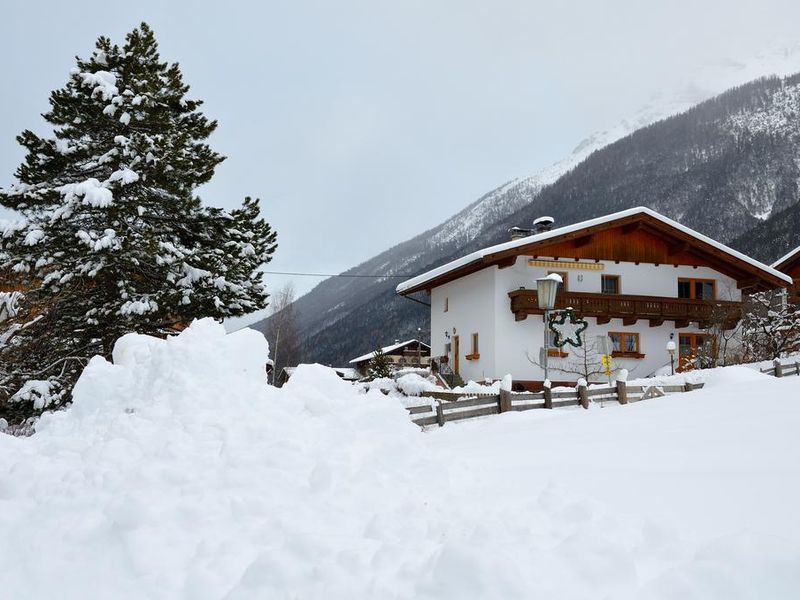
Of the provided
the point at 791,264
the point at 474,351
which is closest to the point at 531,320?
the point at 474,351

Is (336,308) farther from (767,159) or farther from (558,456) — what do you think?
(558,456)

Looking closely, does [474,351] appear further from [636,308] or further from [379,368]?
[636,308]

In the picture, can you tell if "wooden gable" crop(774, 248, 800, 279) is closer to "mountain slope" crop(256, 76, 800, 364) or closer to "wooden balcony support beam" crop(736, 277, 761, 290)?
"wooden balcony support beam" crop(736, 277, 761, 290)

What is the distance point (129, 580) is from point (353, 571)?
1571mm

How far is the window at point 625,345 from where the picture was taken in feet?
97.9

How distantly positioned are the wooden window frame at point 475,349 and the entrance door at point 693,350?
828 centimetres

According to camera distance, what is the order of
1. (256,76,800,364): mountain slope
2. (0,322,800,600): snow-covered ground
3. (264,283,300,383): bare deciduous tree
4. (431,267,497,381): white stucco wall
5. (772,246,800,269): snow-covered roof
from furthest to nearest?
(256,76,800,364): mountain slope → (264,283,300,383): bare deciduous tree → (772,246,800,269): snow-covered roof → (431,267,497,381): white stucco wall → (0,322,800,600): snow-covered ground

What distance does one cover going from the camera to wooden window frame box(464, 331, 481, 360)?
3024cm

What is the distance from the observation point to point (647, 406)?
13.7 metres

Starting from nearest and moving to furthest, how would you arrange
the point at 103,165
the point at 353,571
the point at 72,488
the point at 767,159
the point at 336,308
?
the point at 353,571
the point at 72,488
the point at 103,165
the point at 767,159
the point at 336,308

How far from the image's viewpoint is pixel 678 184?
123938 millimetres

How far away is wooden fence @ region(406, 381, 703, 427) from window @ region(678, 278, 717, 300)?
13926 millimetres

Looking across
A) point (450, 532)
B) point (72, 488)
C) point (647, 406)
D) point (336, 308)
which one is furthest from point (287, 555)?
point (336, 308)

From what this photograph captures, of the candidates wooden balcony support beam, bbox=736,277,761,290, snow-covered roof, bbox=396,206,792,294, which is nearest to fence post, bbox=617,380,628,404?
snow-covered roof, bbox=396,206,792,294
